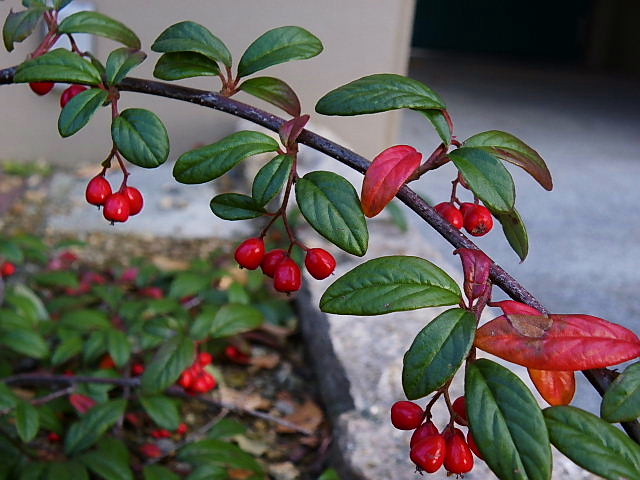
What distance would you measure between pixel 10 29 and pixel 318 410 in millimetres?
1248

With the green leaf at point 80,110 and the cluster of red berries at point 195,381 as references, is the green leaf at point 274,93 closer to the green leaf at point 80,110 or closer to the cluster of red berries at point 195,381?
the green leaf at point 80,110

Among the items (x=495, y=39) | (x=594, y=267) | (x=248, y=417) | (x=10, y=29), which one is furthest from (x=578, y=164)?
(x=495, y=39)

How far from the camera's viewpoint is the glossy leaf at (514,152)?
769mm

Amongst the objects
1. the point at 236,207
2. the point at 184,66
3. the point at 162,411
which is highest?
the point at 184,66

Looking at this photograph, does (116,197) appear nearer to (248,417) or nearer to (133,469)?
(133,469)

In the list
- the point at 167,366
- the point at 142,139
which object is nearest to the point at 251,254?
the point at 142,139

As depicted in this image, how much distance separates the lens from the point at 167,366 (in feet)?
5.00

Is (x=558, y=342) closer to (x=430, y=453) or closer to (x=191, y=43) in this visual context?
(x=430, y=453)

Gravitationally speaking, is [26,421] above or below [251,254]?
below

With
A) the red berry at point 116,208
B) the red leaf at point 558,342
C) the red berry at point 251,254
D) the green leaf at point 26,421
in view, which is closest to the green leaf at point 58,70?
the red berry at point 116,208

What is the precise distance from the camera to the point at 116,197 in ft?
2.78

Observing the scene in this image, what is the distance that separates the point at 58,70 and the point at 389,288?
15.0 inches

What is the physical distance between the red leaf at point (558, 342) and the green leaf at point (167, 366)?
968 millimetres

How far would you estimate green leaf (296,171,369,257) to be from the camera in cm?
71
